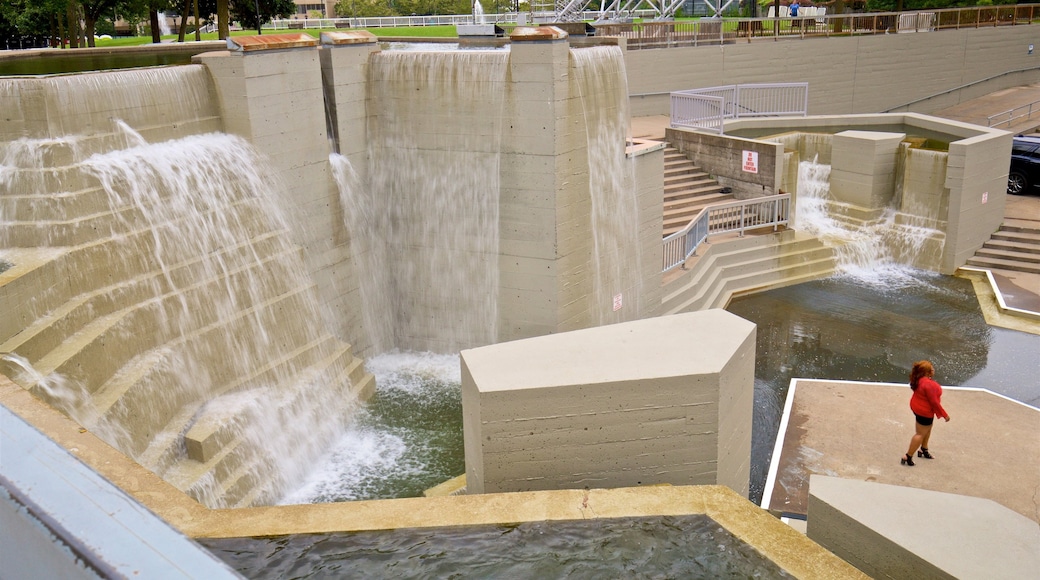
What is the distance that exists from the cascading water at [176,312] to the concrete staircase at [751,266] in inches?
305

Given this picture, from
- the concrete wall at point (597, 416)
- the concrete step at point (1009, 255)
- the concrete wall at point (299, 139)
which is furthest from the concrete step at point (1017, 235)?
the concrete wall at point (299, 139)

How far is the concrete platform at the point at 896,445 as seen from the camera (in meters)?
10.4

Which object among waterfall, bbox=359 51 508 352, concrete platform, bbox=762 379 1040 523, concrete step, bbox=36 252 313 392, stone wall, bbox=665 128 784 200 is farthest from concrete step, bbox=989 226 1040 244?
concrete step, bbox=36 252 313 392

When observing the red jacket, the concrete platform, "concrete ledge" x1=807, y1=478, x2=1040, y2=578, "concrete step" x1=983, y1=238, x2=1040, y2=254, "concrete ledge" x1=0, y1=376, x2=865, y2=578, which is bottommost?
the concrete platform

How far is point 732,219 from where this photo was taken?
64.7 ft

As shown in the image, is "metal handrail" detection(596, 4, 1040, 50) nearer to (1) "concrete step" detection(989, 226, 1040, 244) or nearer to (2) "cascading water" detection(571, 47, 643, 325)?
(1) "concrete step" detection(989, 226, 1040, 244)

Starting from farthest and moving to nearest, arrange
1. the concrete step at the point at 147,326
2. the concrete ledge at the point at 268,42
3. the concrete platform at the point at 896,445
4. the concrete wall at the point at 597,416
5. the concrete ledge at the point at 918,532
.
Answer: the concrete ledge at the point at 268,42 → the concrete platform at the point at 896,445 → the concrete step at the point at 147,326 → the concrete wall at the point at 597,416 → the concrete ledge at the point at 918,532

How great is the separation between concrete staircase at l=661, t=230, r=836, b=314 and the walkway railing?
15.3ft

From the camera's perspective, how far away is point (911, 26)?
33.6 m

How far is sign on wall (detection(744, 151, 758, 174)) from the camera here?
20.6m

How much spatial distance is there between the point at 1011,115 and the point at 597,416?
26.0m

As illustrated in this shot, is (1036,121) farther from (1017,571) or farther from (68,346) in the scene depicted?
(68,346)

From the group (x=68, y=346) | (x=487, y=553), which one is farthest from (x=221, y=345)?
(x=487, y=553)

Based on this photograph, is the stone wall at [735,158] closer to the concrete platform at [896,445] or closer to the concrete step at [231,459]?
the concrete platform at [896,445]
